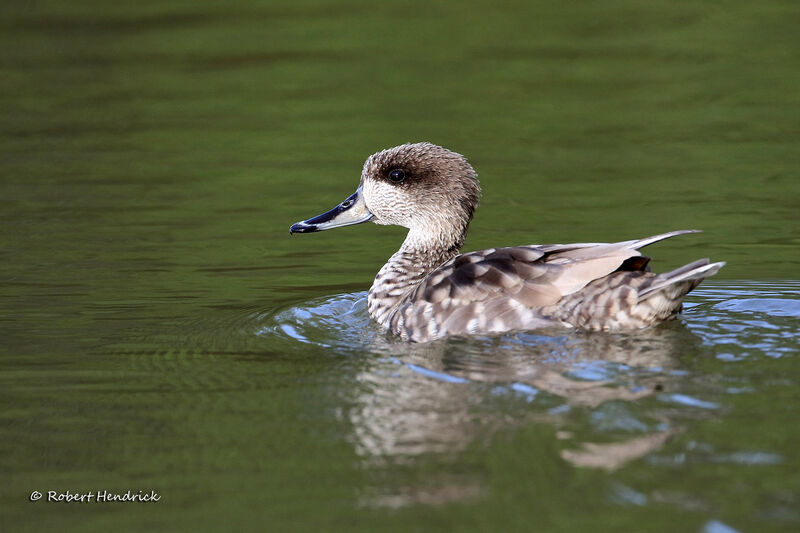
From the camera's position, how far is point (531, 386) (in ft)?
18.4

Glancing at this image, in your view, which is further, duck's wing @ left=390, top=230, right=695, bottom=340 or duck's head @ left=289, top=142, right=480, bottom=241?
duck's head @ left=289, top=142, right=480, bottom=241

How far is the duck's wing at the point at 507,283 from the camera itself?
656 cm

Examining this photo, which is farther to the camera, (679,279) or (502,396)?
(679,279)

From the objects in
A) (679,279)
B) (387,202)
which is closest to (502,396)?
(679,279)

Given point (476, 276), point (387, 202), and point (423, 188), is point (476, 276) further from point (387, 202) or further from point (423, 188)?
point (387, 202)

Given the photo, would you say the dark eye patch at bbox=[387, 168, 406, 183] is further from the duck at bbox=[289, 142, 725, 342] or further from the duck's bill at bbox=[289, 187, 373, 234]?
the duck's bill at bbox=[289, 187, 373, 234]

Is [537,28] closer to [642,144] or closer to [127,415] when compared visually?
[642,144]

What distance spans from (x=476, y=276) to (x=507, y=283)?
Result: 0.20 meters

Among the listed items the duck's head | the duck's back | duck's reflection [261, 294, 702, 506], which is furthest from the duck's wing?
the duck's head

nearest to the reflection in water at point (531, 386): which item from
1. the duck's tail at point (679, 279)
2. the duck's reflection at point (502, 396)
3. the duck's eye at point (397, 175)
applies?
the duck's reflection at point (502, 396)

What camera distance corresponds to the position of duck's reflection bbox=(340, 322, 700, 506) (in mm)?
4855

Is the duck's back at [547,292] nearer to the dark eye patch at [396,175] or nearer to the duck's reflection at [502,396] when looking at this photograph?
the duck's reflection at [502,396]

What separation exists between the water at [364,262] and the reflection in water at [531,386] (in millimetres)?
21
